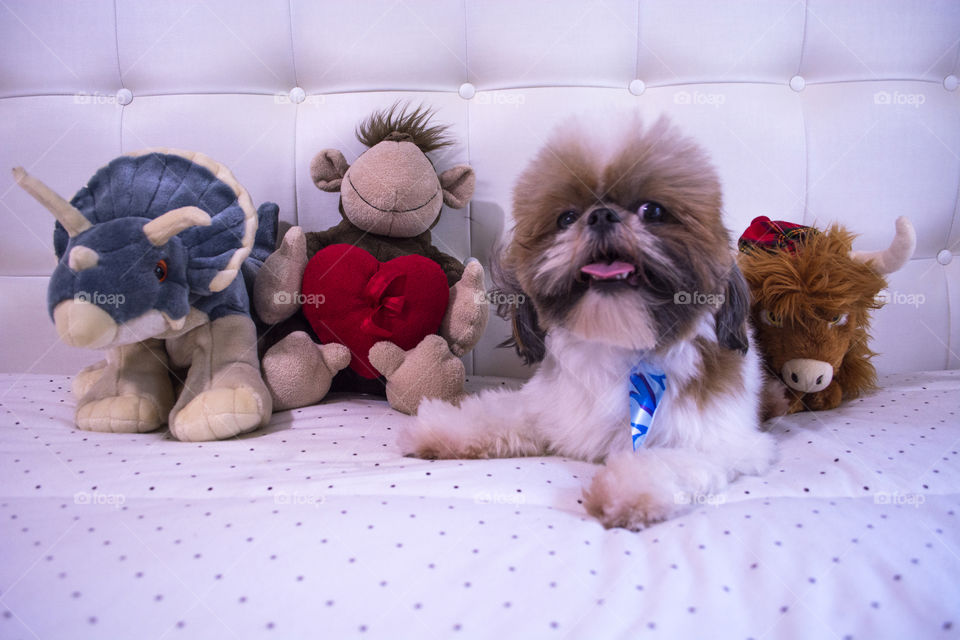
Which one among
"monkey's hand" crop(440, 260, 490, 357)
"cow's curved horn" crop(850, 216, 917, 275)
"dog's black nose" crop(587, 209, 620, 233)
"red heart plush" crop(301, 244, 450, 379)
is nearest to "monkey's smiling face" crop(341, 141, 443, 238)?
"red heart plush" crop(301, 244, 450, 379)

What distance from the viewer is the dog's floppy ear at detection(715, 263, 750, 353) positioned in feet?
4.27

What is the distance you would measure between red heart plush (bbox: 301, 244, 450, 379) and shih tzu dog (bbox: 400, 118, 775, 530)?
0.29 m

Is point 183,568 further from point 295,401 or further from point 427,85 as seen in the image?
point 427,85

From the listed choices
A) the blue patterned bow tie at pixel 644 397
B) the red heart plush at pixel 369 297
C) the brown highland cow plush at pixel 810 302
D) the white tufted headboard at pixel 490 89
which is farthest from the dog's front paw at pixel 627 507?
the white tufted headboard at pixel 490 89

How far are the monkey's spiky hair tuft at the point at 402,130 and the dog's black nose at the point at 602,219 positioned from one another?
91 centimetres

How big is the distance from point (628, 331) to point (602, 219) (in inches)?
8.7

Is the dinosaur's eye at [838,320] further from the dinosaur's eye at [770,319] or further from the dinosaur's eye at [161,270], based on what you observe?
the dinosaur's eye at [161,270]

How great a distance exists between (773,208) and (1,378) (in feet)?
8.43

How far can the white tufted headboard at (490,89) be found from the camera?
6.81 ft

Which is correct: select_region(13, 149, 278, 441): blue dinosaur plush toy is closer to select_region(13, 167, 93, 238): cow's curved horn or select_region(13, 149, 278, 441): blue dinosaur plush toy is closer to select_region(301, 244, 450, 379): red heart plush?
select_region(13, 167, 93, 238): cow's curved horn

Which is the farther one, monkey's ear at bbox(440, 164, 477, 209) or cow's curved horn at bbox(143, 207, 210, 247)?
monkey's ear at bbox(440, 164, 477, 209)

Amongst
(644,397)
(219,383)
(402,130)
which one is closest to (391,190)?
(402,130)

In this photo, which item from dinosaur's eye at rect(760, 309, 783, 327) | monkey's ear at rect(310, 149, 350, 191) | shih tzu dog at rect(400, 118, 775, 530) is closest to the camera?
shih tzu dog at rect(400, 118, 775, 530)

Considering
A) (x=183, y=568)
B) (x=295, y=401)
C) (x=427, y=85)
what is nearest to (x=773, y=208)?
(x=427, y=85)
